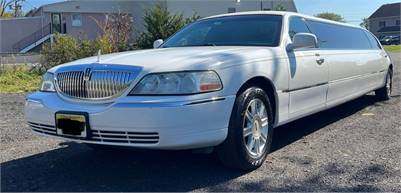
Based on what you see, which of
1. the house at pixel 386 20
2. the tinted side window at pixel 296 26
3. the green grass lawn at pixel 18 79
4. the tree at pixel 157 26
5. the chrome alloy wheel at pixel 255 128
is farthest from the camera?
the house at pixel 386 20

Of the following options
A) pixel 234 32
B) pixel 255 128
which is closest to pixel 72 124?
pixel 255 128

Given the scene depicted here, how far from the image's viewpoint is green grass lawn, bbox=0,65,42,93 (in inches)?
448

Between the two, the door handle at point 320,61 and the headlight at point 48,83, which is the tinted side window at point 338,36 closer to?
the door handle at point 320,61

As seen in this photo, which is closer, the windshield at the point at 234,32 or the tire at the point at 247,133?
the tire at the point at 247,133

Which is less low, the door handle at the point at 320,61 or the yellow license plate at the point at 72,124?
the door handle at the point at 320,61

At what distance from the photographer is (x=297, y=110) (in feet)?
16.9

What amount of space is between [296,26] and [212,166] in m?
2.17

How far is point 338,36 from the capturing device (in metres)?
6.78

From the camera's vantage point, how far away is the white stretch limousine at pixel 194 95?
373cm

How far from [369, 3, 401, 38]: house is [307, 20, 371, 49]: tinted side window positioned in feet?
243

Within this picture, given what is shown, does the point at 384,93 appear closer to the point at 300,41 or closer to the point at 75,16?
the point at 300,41

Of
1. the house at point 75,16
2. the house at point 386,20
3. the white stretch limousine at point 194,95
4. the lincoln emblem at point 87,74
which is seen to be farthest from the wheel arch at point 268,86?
the house at point 386,20

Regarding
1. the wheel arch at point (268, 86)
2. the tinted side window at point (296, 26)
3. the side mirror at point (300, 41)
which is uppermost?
the tinted side window at point (296, 26)

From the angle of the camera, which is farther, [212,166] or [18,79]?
[18,79]
